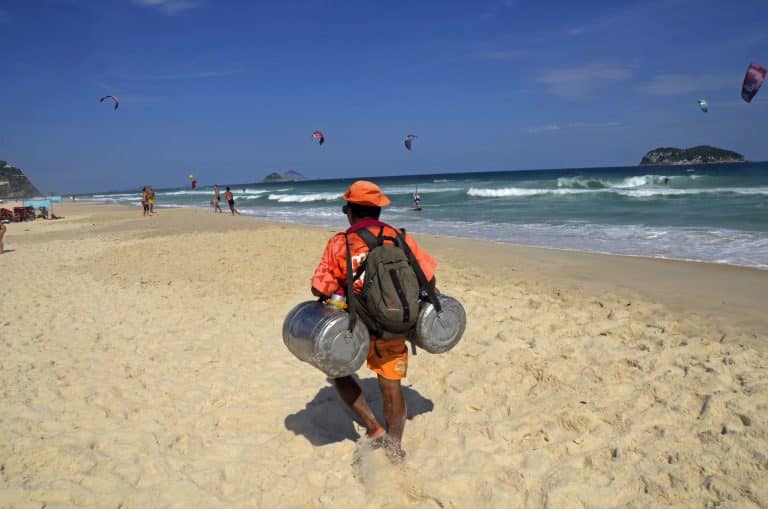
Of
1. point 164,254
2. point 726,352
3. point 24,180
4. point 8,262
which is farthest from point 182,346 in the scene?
point 24,180

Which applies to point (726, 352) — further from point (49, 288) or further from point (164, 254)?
point (164, 254)

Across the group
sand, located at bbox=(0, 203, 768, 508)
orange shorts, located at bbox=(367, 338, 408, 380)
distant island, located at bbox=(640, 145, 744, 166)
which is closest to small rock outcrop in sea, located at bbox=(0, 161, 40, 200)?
sand, located at bbox=(0, 203, 768, 508)

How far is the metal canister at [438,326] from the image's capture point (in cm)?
286

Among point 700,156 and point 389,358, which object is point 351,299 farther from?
point 700,156

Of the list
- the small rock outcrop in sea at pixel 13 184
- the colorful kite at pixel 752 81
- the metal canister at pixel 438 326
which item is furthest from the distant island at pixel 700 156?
the metal canister at pixel 438 326

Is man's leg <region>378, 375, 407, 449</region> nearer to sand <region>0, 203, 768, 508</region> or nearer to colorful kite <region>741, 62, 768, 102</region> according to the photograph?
sand <region>0, 203, 768, 508</region>

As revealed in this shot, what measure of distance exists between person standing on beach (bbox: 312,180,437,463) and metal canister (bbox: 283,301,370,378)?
0.45ft

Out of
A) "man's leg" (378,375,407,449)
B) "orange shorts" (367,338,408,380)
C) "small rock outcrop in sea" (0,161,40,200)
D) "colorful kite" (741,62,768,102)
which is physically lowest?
"man's leg" (378,375,407,449)

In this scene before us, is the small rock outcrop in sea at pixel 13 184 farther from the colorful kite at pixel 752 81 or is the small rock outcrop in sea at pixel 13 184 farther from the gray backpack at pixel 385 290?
the gray backpack at pixel 385 290

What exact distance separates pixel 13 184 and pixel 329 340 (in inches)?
3559

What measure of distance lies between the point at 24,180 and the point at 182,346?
307 ft

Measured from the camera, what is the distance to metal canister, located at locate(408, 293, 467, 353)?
2863mm

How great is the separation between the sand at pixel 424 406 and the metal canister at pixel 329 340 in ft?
2.46

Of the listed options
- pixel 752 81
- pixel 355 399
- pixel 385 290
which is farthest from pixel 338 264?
pixel 752 81
